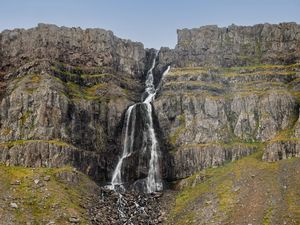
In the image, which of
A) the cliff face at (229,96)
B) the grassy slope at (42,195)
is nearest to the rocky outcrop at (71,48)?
the cliff face at (229,96)

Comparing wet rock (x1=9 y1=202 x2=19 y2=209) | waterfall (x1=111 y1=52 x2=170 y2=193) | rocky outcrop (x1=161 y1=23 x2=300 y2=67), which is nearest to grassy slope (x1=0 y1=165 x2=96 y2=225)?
wet rock (x1=9 y1=202 x2=19 y2=209)

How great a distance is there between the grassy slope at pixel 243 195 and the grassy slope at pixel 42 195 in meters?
18.7

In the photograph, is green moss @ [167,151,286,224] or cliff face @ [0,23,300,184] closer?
green moss @ [167,151,286,224]

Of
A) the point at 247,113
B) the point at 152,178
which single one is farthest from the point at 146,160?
the point at 247,113

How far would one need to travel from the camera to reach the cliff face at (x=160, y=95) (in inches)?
3927

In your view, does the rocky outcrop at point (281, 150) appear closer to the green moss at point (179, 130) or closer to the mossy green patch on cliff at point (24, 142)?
the green moss at point (179, 130)

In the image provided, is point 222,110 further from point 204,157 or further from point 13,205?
point 13,205

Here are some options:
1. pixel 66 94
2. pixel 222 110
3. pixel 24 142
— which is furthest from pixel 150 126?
pixel 24 142

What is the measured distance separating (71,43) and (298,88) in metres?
65.4

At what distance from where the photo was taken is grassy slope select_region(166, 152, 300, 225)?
73.9 m

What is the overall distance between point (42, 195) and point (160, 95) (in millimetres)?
48285

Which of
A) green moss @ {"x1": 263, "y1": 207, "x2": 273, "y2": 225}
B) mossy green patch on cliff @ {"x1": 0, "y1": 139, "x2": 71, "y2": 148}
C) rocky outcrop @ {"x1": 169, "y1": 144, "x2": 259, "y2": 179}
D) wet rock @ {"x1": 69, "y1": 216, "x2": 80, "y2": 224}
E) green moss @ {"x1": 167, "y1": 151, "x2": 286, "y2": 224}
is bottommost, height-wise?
green moss @ {"x1": 263, "y1": 207, "x2": 273, "y2": 225}

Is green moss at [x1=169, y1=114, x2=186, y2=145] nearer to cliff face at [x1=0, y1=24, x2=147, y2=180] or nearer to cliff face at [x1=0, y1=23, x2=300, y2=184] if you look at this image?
cliff face at [x1=0, y1=23, x2=300, y2=184]

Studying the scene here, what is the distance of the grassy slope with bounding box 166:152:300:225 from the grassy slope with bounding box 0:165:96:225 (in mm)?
18694
